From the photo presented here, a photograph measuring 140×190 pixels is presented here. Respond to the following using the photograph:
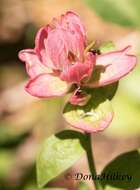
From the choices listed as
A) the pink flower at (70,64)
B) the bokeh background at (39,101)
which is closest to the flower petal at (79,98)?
the pink flower at (70,64)

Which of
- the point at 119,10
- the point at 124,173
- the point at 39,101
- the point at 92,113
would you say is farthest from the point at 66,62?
the point at 39,101

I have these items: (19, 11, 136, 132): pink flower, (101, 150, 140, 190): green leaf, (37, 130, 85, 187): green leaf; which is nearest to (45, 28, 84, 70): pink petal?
(19, 11, 136, 132): pink flower

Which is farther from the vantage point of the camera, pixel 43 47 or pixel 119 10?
pixel 119 10

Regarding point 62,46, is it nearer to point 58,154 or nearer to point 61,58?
point 61,58

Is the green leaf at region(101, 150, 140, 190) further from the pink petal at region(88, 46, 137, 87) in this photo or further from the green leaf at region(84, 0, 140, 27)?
the green leaf at region(84, 0, 140, 27)

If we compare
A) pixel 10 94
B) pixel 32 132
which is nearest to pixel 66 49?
pixel 32 132

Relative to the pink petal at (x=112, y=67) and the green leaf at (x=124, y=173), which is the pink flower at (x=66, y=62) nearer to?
the pink petal at (x=112, y=67)
